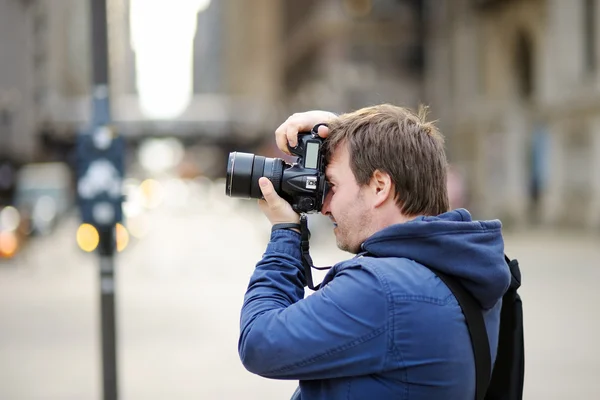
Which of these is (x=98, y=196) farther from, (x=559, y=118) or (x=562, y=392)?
(x=559, y=118)

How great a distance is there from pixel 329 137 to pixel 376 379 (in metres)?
0.68

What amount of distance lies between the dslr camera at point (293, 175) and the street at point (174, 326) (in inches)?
201

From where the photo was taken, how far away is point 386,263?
2.09m

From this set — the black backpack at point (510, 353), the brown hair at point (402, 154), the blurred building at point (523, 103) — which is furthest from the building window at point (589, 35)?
the brown hair at point (402, 154)

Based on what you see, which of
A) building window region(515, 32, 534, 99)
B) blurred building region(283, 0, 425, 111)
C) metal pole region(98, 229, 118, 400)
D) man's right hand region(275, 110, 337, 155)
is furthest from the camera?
blurred building region(283, 0, 425, 111)

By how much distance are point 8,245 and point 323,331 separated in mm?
18815

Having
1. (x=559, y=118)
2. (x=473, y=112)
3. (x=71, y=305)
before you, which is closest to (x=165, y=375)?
(x=71, y=305)

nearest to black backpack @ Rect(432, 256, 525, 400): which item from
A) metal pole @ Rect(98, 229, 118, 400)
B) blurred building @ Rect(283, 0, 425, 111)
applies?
metal pole @ Rect(98, 229, 118, 400)

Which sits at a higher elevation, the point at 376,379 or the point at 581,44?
the point at 581,44

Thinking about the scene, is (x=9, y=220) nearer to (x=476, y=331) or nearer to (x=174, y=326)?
(x=174, y=326)

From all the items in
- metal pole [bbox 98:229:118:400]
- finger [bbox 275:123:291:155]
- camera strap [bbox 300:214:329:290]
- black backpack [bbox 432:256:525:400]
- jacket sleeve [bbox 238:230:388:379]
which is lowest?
metal pole [bbox 98:229:118:400]

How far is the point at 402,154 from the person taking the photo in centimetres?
216

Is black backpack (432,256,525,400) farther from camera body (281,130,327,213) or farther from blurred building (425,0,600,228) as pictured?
blurred building (425,0,600,228)

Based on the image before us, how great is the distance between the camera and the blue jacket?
2.02 metres
